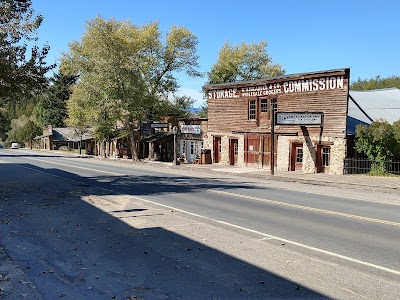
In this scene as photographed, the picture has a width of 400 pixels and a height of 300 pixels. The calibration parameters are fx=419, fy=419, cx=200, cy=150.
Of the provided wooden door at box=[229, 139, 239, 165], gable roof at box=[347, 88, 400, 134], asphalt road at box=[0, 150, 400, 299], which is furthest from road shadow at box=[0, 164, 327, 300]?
wooden door at box=[229, 139, 239, 165]

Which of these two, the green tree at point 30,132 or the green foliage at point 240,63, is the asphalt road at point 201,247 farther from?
the green tree at point 30,132

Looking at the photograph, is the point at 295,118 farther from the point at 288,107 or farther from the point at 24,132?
the point at 24,132

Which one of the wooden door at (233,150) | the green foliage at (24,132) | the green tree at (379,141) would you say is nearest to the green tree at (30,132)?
the green foliage at (24,132)

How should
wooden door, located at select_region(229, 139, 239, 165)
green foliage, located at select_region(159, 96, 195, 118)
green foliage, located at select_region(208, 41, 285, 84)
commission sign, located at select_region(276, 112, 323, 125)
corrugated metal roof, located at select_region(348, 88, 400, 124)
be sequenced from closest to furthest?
commission sign, located at select_region(276, 112, 323, 125)
corrugated metal roof, located at select_region(348, 88, 400, 124)
wooden door, located at select_region(229, 139, 239, 165)
green foliage, located at select_region(159, 96, 195, 118)
green foliage, located at select_region(208, 41, 285, 84)

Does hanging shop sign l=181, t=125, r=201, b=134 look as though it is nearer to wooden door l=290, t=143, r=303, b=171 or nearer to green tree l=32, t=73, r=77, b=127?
wooden door l=290, t=143, r=303, b=171

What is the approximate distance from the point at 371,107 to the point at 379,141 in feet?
23.1

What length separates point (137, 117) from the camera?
142 ft

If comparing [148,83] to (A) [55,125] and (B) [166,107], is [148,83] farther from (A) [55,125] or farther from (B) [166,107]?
(A) [55,125]

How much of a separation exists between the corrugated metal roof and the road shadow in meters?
20.9

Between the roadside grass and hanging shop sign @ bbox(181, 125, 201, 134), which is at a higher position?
hanging shop sign @ bbox(181, 125, 201, 134)

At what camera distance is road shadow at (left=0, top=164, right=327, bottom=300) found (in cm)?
584

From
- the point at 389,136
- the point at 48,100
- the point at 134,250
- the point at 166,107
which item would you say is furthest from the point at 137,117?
the point at 48,100

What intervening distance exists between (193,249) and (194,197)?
7494mm

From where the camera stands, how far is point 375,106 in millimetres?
31266
